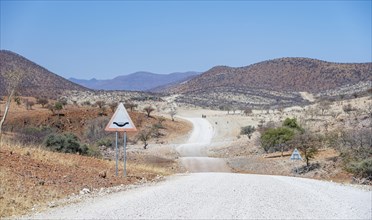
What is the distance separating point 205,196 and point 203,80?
172 meters

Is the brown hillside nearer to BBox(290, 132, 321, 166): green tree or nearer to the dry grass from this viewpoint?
BBox(290, 132, 321, 166): green tree

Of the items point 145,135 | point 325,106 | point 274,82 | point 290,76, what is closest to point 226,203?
point 145,135

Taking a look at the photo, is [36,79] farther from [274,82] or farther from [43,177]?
[43,177]

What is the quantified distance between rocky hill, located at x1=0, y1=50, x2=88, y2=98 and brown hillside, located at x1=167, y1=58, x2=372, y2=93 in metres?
42.7

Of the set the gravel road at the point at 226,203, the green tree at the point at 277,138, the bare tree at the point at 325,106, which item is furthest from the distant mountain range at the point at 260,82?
the gravel road at the point at 226,203

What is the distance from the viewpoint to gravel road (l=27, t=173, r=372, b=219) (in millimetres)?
9352

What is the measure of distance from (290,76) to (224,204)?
15174cm

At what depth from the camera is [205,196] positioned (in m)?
11.8

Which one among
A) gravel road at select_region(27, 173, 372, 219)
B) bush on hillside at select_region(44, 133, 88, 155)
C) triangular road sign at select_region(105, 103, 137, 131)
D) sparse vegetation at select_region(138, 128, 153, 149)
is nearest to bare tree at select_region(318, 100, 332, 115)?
sparse vegetation at select_region(138, 128, 153, 149)

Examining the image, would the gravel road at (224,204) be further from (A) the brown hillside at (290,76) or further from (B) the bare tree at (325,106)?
(A) the brown hillside at (290,76)

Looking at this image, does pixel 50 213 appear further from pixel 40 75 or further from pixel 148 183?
pixel 40 75

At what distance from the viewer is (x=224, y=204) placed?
34.7ft

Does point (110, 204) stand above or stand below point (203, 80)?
below

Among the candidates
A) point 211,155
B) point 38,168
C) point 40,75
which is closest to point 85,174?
point 38,168
